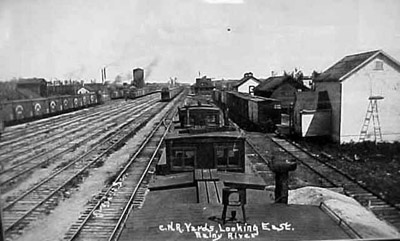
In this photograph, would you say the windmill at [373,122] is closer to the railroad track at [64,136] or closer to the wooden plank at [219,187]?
the wooden plank at [219,187]

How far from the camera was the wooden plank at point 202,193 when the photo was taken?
2.03m

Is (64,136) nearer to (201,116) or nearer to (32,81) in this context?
(32,81)

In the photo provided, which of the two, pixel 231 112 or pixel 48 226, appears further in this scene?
pixel 231 112

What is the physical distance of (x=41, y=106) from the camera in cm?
192

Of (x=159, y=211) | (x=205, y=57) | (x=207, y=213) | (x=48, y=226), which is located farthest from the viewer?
(x=48, y=226)

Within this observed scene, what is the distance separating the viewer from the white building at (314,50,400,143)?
2.00 metres

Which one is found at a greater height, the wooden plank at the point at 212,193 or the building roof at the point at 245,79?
the building roof at the point at 245,79

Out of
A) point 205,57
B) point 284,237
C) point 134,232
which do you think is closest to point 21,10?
point 205,57

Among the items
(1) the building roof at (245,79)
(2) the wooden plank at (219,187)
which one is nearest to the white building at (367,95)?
(1) the building roof at (245,79)

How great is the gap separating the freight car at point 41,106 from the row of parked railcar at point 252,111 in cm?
112

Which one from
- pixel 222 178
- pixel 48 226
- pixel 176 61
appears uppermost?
pixel 176 61

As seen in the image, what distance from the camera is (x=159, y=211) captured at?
1957mm

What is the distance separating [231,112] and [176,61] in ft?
3.41

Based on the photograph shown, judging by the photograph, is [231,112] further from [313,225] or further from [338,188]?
[313,225]
